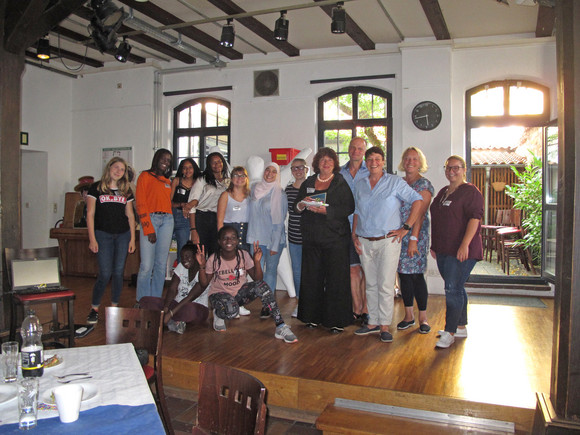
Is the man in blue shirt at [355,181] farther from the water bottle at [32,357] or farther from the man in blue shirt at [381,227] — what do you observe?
the water bottle at [32,357]

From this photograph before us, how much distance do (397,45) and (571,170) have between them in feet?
14.8

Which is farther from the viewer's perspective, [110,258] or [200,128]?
[200,128]

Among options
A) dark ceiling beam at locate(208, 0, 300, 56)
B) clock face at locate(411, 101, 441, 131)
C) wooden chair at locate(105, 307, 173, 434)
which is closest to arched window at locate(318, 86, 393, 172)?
clock face at locate(411, 101, 441, 131)

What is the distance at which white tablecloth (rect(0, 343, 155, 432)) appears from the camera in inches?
61.5

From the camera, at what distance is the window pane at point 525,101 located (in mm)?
6270

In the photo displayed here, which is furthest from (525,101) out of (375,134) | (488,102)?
(375,134)

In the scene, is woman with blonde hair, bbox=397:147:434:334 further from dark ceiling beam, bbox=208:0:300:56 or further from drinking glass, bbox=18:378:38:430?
drinking glass, bbox=18:378:38:430

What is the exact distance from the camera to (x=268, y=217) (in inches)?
179

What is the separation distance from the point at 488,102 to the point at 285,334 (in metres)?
4.44

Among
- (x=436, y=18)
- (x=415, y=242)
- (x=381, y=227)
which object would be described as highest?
(x=436, y=18)

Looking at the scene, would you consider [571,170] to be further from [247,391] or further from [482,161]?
[482,161]

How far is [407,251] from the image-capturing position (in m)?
3.89

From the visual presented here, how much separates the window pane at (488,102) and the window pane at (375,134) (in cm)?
118

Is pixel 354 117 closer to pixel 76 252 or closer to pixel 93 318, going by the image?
pixel 93 318
